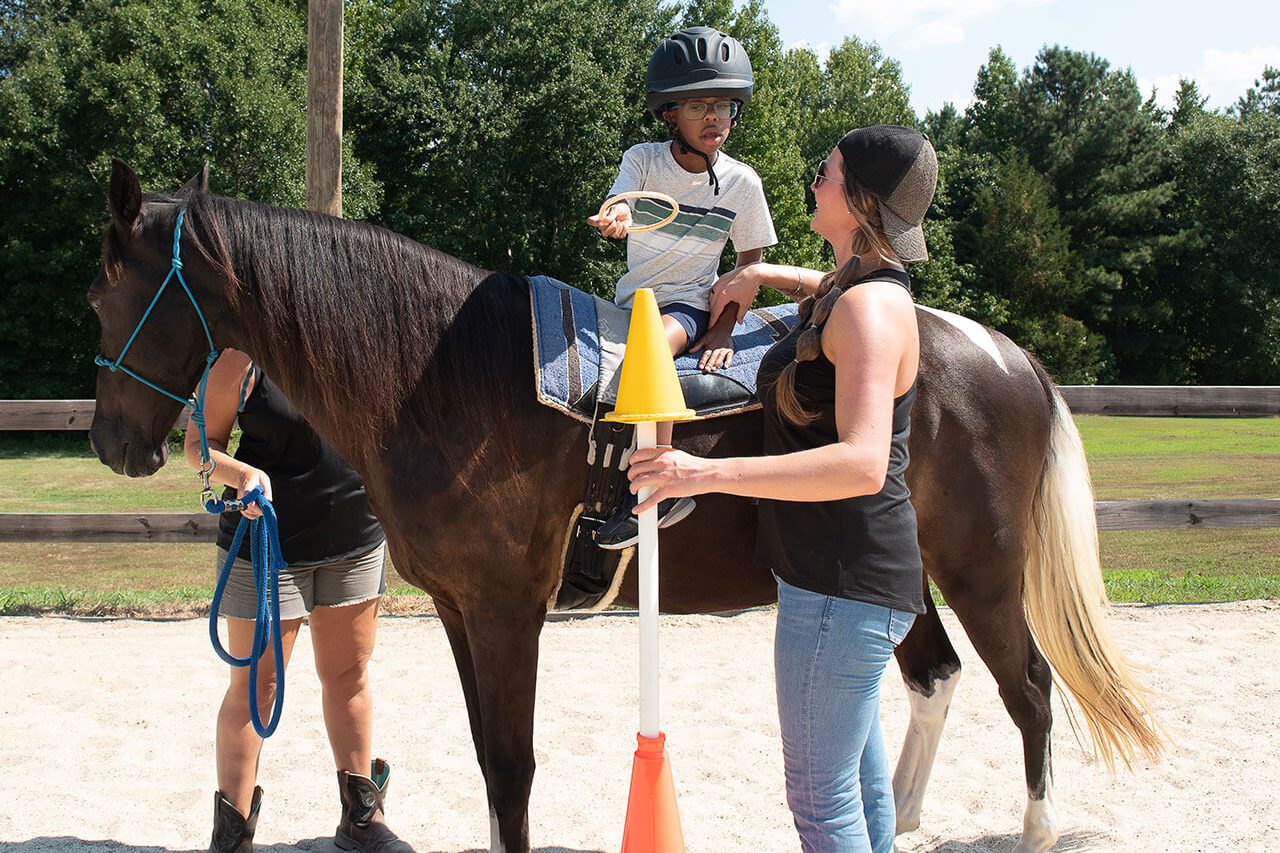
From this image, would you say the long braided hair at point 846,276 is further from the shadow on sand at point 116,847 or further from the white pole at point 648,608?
the shadow on sand at point 116,847

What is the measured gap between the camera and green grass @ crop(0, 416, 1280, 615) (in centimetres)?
644

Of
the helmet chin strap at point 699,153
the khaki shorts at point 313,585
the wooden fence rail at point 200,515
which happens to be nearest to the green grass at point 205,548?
the wooden fence rail at point 200,515

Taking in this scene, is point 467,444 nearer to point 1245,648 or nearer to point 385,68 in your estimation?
point 1245,648

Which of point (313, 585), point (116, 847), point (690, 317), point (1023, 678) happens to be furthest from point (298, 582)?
point (1023, 678)

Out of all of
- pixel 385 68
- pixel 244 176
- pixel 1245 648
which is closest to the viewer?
pixel 1245 648

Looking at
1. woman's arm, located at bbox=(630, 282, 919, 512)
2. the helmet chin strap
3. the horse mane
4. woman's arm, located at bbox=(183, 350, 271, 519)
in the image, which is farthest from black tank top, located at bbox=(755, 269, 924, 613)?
woman's arm, located at bbox=(183, 350, 271, 519)

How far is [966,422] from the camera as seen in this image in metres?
2.96

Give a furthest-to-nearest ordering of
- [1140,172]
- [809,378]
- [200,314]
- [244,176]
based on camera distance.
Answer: [1140,172] → [244,176] → [200,314] → [809,378]

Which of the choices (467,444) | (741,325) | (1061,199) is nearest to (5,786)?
(467,444)

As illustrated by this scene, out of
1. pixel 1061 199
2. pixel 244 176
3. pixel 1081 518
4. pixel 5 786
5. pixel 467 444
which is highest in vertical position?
pixel 1061 199

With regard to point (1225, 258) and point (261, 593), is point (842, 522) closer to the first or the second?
point (261, 593)

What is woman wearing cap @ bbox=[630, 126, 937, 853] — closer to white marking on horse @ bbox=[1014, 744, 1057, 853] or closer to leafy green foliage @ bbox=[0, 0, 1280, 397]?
white marking on horse @ bbox=[1014, 744, 1057, 853]

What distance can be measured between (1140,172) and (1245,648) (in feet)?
125

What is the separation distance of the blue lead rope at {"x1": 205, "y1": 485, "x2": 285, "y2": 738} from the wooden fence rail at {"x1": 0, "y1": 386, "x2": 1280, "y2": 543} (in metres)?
3.66
